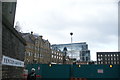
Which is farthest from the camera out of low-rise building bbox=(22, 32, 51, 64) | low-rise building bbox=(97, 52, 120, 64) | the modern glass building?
low-rise building bbox=(97, 52, 120, 64)

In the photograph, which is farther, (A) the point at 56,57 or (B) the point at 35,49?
(A) the point at 56,57

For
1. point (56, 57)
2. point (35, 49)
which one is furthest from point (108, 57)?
point (35, 49)

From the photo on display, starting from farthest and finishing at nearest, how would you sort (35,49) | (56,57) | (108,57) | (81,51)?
(108,57) → (81,51) → (56,57) → (35,49)

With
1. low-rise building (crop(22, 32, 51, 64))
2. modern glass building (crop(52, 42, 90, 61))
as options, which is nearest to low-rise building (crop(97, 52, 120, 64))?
modern glass building (crop(52, 42, 90, 61))

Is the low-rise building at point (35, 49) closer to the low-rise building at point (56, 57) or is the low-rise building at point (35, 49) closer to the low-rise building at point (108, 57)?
the low-rise building at point (56, 57)

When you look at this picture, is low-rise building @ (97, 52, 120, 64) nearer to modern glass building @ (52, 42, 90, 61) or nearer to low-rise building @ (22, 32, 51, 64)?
modern glass building @ (52, 42, 90, 61)

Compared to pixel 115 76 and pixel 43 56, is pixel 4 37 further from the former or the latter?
pixel 43 56

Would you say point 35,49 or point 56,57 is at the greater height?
point 35,49

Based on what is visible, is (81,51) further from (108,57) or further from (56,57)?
(108,57)

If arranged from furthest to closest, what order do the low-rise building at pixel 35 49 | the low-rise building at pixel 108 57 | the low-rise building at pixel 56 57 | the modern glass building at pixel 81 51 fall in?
the low-rise building at pixel 108 57, the modern glass building at pixel 81 51, the low-rise building at pixel 56 57, the low-rise building at pixel 35 49

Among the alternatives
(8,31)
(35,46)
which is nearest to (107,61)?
(35,46)

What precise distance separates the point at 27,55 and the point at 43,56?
1614 cm

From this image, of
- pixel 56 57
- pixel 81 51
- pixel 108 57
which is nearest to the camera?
pixel 56 57

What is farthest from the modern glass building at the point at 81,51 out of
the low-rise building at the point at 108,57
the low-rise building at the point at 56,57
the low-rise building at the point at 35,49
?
the low-rise building at the point at 35,49
